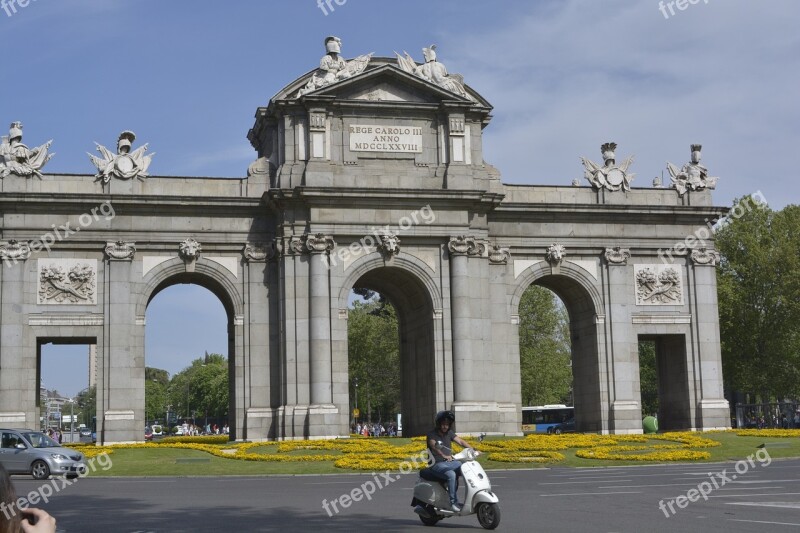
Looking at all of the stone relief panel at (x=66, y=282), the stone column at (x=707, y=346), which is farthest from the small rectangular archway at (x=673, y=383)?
the stone relief panel at (x=66, y=282)

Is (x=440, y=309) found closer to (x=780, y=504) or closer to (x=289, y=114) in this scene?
(x=289, y=114)

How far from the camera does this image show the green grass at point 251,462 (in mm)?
36969

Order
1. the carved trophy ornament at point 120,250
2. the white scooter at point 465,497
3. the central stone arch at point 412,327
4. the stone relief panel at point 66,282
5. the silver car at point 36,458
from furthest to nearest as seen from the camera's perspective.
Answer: the central stone arch at point 412,327
the carved trophy ornament at point 120,250
the stone relief panel at point 66,282
the silver car at point 36,458
the white scooter at point 465,497

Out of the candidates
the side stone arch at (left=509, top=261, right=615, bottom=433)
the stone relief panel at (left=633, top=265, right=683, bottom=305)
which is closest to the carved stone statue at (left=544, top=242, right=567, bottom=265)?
the side stone arch at (left=509, top=261, right=615, bottom=433)

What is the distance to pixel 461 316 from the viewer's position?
51.4 meters

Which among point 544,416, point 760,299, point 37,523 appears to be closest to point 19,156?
point 37,523

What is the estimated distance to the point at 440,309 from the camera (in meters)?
51.8

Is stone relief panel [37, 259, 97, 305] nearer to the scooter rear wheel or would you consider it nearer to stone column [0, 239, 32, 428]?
stone column [0, 239, 32, 428]

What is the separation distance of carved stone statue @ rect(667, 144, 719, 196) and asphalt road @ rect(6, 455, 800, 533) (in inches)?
1072

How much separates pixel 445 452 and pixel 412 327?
36.8 metres

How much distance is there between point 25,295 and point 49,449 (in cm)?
1609

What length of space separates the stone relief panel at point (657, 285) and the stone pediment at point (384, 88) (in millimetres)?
13208

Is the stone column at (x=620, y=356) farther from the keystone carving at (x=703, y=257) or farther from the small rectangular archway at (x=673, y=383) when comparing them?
the keystone carving at (x=703, y=257)

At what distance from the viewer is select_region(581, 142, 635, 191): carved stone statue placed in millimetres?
56938
